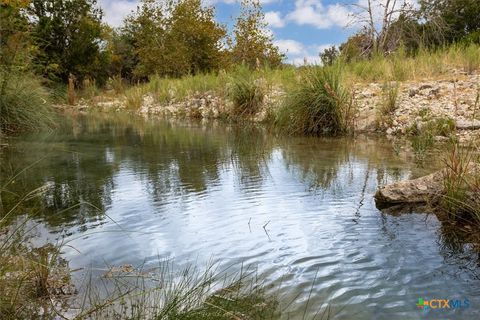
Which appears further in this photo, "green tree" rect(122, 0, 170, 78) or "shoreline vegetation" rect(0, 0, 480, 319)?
"green tree" rect(122, 0, 170, 78)

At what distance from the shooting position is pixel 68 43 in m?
29.1

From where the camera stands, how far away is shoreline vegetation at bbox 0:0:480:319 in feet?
7.08

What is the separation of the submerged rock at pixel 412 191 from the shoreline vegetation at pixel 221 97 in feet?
0.39

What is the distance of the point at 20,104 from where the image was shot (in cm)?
834

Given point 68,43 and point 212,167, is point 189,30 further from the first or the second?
point 212,167

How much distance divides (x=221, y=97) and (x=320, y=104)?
6.11 meters

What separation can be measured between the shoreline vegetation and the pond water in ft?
0.85

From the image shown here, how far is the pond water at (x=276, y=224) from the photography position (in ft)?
7.72

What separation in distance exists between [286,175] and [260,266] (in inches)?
103

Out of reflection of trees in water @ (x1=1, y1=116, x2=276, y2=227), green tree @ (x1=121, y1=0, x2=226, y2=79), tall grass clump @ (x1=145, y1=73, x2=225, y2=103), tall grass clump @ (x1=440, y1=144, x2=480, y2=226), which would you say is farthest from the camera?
green tree @ (x1=121, y1=0, x2=226, y2=79)

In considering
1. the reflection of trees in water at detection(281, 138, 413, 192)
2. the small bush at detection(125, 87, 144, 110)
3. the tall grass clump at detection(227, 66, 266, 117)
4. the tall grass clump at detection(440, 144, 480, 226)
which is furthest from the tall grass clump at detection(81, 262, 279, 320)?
the small bush at detection(125, 87, 144, 110)

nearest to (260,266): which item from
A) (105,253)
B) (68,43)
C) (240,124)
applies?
(105,253)

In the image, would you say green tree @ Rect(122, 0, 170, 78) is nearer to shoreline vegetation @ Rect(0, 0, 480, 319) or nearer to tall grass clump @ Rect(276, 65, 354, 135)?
shoreline vegetation @ Rect(0, 0, 480, 319)

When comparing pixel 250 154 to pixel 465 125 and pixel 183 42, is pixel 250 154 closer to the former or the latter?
pixel 465 125
